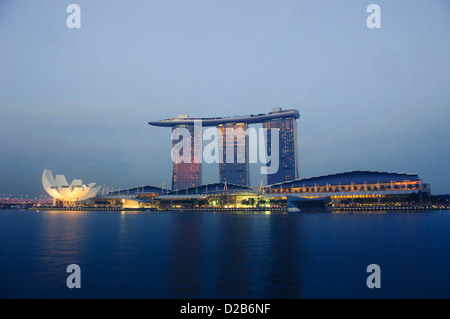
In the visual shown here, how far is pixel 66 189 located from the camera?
484ft

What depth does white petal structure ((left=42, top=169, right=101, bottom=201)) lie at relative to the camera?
5812 inches

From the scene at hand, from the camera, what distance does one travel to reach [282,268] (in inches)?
933

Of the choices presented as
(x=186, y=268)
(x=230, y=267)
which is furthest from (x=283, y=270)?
(x=186, y=268)

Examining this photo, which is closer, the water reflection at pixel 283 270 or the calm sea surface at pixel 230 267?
the water reflection at pixel 283 270

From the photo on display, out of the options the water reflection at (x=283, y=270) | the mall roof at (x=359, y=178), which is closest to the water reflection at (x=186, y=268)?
the water reflection at (x=283, y=270)

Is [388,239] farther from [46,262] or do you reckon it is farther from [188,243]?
[46,262]

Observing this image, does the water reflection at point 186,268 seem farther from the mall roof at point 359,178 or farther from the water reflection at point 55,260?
the mall roof at point 359,178

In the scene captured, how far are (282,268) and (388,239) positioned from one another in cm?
1853

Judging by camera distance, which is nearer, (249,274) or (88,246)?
(249,274)

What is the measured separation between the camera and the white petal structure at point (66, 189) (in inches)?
5812

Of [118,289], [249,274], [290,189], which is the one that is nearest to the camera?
[118,289]

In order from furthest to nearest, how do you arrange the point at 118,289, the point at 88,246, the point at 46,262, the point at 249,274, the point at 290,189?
the point at 290,189, the point at 88,246, the point at 46,262, the point at 249,274, the point at 118,289

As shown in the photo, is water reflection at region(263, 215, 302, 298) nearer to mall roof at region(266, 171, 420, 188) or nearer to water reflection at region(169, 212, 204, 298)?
water reflection at region(169, 212, 204, 298)
